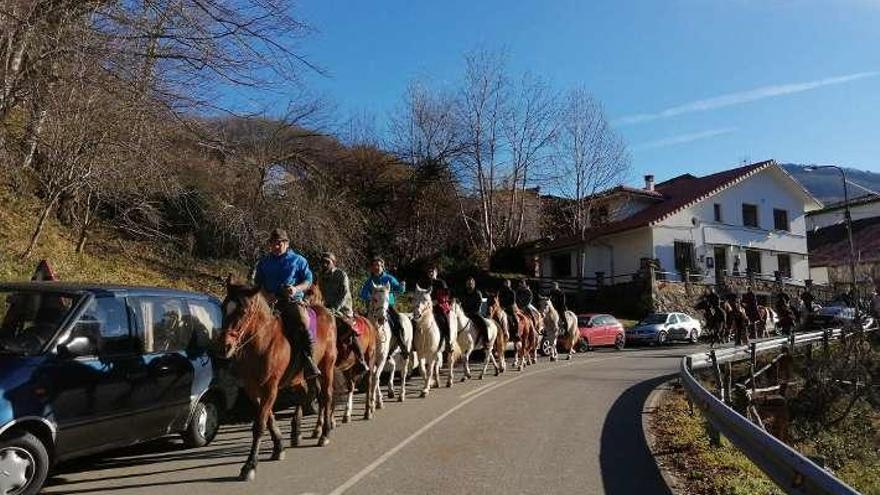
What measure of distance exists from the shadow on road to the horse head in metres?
3.98

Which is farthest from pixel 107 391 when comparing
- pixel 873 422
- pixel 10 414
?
pixel 873 422

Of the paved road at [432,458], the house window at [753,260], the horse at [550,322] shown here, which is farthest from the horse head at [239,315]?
the house window at [753,260]

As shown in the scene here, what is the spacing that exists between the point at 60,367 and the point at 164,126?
5674 mm

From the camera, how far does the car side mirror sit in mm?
7289

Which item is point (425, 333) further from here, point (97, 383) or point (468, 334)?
point (97, 383)

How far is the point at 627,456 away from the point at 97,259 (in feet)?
54.9

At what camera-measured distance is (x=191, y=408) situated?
926cm

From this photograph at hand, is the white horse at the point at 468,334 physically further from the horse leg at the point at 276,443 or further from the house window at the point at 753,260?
the house window at the point at 753,260

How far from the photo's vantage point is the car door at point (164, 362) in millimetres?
8469

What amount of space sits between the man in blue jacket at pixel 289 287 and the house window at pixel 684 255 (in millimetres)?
41066

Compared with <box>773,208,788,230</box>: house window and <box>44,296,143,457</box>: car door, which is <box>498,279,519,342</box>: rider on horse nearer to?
<box>44,296,143,457</box>: car door

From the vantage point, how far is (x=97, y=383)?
762 centimetres

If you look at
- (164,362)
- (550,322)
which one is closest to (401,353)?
(164,362)

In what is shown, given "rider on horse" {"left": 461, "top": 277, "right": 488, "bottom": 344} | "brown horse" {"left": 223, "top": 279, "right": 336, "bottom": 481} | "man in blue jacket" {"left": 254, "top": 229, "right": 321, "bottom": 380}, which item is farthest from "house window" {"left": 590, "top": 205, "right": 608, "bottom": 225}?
"brown horse" {"left": 223, "top": 279, "right": 336, "bottom": 481}
